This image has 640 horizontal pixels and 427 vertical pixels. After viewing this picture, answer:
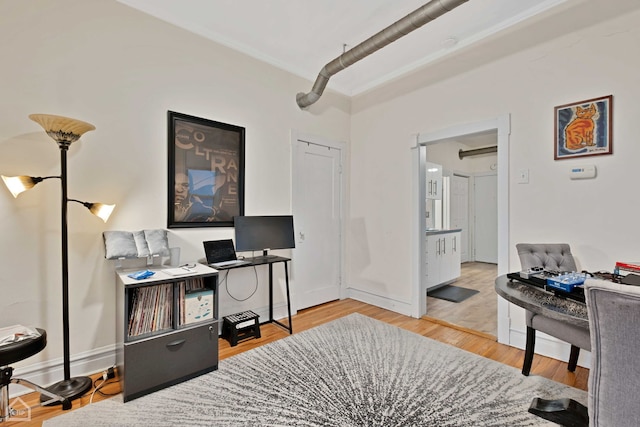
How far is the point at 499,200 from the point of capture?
291 cm

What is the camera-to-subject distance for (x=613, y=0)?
7.54ft

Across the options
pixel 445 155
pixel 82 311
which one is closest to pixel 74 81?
pixel 82 311

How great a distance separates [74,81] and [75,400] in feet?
7.70

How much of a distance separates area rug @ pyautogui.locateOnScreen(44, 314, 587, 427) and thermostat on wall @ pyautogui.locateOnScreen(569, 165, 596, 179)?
165cm

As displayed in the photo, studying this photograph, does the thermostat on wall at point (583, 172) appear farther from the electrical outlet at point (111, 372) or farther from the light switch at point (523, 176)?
the electrical outlet at point (111, 372)

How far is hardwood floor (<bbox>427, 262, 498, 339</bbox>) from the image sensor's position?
3297 millimetres

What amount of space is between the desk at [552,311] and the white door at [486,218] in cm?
594

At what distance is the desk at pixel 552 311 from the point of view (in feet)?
4.41

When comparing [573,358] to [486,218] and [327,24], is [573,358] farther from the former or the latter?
[486,218]

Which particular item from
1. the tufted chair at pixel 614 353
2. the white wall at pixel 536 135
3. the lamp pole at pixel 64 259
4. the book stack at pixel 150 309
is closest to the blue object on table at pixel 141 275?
the book stack at pixel 150 309

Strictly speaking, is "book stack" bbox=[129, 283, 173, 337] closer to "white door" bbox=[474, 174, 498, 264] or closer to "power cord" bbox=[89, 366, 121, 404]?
"power cord" bbox=[89, 366, 121, 404]

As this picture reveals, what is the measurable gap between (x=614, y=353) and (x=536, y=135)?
2255 millimetres

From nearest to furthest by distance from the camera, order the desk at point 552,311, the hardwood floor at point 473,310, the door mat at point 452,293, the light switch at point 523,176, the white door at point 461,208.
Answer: the desk at point 552,311
the light switch at point 523,176
the hardwood floor at point 473,310
the door mat at point 452,293
the white door at point 461,208

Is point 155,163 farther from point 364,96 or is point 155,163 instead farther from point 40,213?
point 364,96
